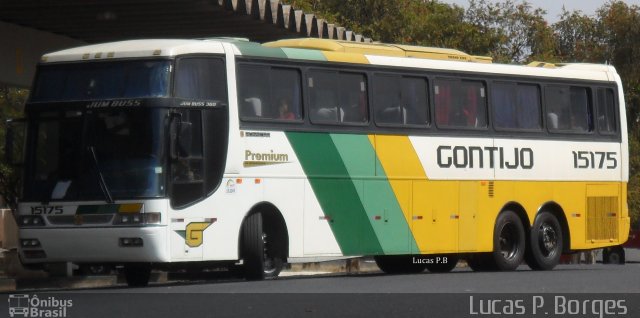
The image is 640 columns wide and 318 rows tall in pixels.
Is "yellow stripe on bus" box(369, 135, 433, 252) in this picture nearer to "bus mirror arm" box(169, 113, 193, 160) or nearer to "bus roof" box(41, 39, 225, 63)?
"bus roof" box(41, 39, 225, 63)

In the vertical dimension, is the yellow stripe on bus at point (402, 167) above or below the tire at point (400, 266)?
above

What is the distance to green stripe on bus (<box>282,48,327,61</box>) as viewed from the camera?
21047mm

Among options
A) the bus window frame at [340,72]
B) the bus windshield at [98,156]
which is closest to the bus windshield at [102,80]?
the bus windshield at [98,156]

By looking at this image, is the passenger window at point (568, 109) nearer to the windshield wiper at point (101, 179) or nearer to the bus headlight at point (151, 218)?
the bus headlight at point (151, 218)

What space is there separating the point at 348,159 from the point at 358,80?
1.21m

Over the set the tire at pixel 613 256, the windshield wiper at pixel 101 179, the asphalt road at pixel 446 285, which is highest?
the windshield wiper at pixel 101 179

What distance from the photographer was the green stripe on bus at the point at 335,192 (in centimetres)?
2098

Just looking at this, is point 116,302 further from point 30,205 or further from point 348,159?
point 348,159

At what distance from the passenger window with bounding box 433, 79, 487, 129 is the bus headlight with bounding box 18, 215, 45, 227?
6709 mm

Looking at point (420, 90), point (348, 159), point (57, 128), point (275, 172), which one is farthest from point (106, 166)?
point (420, 90)

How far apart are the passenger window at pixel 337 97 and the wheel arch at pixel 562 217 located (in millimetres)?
4757

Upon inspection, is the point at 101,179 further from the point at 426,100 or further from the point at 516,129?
the point at 516,129

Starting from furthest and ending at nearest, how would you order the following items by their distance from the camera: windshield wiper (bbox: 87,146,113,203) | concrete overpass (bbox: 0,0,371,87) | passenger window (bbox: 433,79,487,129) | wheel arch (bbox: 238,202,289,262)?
passenger window (bbox: 433,79,487,129)
concrete overpass (bbox: 0,0,371,87)
wheel arch (bbox: 238,202,289,262)
windshield wiper (bbox: 87,146,113,203)

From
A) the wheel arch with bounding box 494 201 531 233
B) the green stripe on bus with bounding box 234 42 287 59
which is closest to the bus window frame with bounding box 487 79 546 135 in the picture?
the wheel arch with bounding box 494 201 531 233
